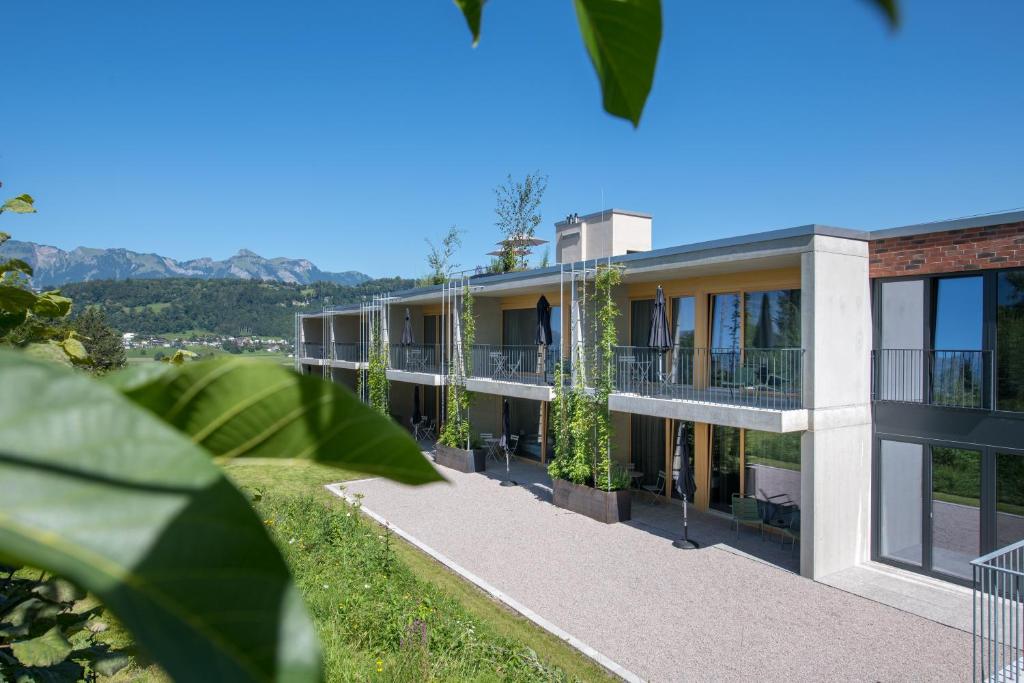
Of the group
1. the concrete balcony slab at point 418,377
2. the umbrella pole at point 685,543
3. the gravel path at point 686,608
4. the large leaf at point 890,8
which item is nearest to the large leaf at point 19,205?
the large leaf at point 890,8

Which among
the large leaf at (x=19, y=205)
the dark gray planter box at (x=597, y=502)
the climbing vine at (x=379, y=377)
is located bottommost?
the dark gray planter box at (x=597, y=502)

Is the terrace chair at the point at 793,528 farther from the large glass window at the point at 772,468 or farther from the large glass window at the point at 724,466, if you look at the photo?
the large glass window at the point at 724,466

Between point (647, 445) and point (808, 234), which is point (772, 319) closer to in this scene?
point (808, 234)

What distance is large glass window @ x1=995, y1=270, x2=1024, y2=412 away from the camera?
10.3 m

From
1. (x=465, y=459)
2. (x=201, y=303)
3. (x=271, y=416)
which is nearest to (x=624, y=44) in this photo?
(x=271, y=416)

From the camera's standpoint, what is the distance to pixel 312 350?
1378 inches

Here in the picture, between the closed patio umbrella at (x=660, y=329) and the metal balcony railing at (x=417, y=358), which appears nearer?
the closed patio umbrella at (x=660, y=329)

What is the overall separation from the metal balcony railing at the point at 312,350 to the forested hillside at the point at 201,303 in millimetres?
2317

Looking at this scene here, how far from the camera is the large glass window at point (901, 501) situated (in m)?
11.6

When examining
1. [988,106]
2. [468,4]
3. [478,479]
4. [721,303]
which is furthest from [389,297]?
[468,4]

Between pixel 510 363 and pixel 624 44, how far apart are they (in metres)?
19.3

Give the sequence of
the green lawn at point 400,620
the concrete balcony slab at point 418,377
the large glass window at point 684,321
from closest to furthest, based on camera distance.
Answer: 1. the green lawn at point 400,620
2. the large glass window at point 684,321
3. the concrete balcony slab at point 418,377

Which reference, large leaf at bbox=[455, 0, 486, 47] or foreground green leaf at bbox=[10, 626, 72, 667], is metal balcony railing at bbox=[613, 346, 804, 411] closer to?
foreground green leaf at bbox=[10, 626, 72, 667]

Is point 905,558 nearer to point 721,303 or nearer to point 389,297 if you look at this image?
point 721,303
